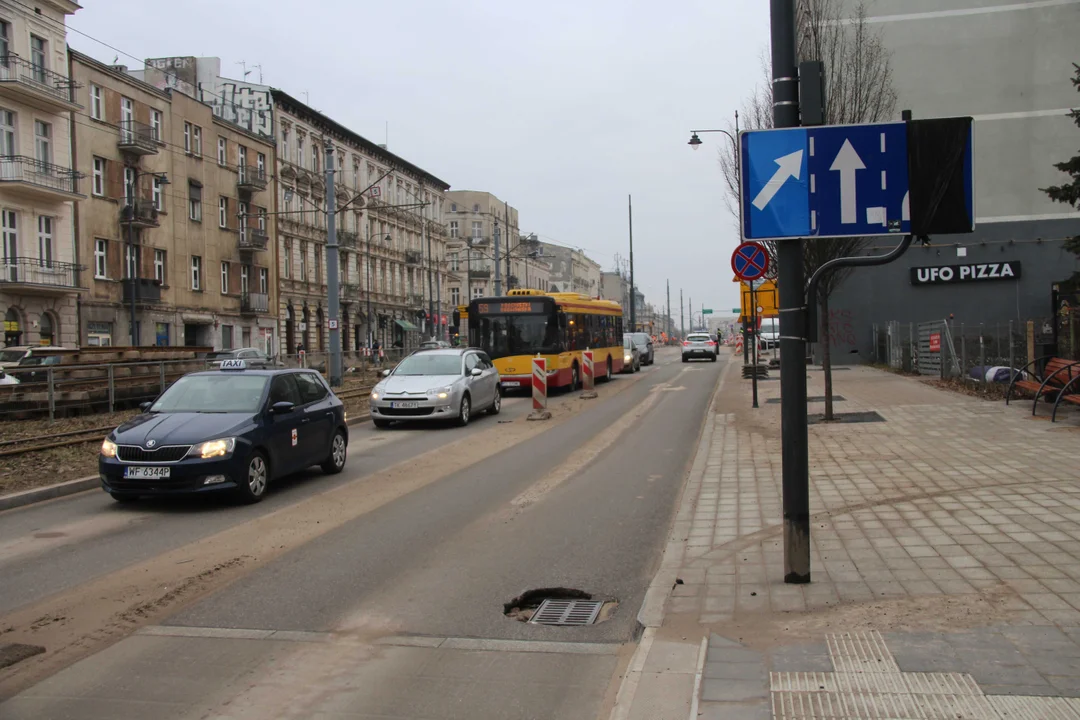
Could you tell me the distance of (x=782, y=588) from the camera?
5684mm

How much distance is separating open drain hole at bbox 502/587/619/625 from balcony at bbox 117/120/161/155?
4153 centimetres

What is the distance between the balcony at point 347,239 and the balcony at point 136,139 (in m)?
18.7

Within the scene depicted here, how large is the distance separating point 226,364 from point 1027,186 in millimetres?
33756

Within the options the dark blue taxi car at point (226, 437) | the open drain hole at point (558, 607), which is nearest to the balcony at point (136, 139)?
the dark blue taxi car at point (226, 437)

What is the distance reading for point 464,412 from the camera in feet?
59.2

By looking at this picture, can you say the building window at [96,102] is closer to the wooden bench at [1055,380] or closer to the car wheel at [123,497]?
the car wheel at [123,497]

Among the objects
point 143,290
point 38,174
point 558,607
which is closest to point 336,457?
point 558,607

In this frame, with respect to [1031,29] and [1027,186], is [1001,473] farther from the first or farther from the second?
[1031,29]

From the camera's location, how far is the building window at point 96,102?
40000 millimetres

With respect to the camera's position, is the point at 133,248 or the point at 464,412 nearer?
the point at 464,412

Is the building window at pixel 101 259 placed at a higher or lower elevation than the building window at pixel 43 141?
lower

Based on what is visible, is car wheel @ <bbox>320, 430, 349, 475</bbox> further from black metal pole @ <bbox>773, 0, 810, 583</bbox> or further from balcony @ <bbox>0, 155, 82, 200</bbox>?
balcony @ <bbox>0, 155, 82, 200</bbox>

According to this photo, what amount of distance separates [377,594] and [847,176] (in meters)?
4.06

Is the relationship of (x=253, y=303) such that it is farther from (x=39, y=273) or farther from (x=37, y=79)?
(x=37, y=79)
